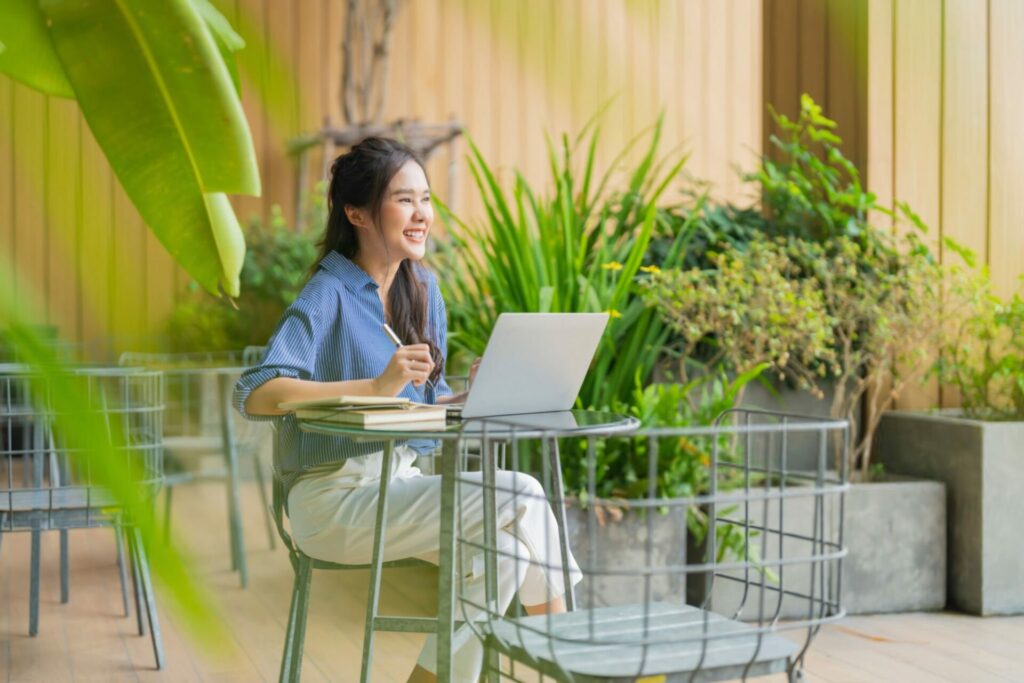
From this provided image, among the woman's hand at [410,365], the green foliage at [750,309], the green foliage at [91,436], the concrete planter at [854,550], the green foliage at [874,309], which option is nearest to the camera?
the green foliage at [91,436]

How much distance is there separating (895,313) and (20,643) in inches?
99.7

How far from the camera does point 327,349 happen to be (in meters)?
2.17

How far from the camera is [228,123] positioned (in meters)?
0.29

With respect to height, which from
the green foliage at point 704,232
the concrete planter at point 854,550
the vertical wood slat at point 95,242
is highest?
the green foliage at point 704,232

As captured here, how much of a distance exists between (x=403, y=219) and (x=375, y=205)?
0.21 feet

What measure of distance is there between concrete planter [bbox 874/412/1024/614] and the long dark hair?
1758 mm

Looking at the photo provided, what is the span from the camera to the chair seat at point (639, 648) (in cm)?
129

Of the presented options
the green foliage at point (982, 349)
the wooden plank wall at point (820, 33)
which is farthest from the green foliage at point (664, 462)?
the wooden plank wall at point (820, 33)

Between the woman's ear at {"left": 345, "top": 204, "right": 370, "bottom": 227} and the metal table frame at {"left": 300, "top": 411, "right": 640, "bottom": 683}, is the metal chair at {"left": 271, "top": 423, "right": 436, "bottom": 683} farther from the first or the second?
the woman's ear at {"left": 345, "top": 204, "right": 370, "bottom": 227}

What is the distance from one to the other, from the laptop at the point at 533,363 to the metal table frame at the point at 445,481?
0.03m

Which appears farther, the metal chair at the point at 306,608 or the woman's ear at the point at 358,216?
the woman's ear at the point at 358,216

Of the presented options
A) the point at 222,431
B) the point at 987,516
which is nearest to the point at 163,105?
the point at 987,516

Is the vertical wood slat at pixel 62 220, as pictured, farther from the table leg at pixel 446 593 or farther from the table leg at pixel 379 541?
the table leg at pixel 379 541

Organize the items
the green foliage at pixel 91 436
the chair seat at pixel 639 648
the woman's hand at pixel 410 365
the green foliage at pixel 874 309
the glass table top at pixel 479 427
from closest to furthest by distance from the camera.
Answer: the green foliage at pixel 91 436 → the chair seat at pixel 639 648 → the glass table top at pixel 479 427 → the woman's hand at pixel 410 365 → the green foliage at pixel 874 309
